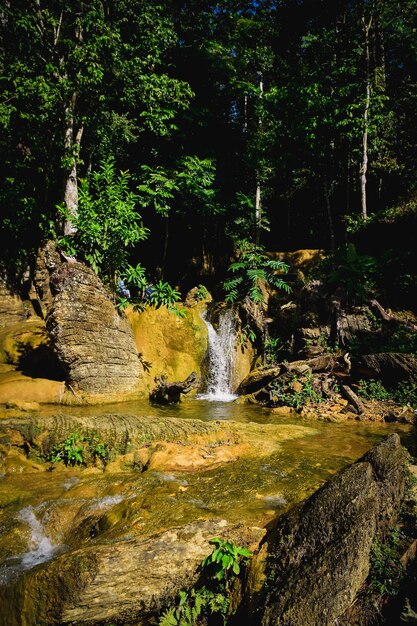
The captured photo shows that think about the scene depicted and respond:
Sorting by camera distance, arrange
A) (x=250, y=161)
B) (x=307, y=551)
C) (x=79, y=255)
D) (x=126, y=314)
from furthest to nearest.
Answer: (x=250, y=161), (x=126, y=314), (x=79, y=255), (x=307, y=551)

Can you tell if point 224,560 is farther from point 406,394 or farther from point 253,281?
→ point 253,281

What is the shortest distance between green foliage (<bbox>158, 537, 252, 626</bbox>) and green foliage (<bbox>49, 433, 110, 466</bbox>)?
2.48 metres

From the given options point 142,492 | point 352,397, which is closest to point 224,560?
point 142,492

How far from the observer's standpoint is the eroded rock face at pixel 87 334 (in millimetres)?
8109

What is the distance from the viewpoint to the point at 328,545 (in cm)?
237

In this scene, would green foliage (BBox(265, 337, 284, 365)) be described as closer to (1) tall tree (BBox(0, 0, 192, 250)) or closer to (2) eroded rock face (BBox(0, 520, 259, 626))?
(1) tall tree (BBox(0, 0, 192, 250))

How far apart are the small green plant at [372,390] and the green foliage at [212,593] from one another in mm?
6559

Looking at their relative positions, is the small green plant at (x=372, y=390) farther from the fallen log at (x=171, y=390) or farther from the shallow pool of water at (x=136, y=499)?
the fallen log at (x=171, y=390)

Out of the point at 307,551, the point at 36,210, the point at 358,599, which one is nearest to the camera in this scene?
the point at 358,599

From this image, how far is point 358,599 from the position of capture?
7.34ft

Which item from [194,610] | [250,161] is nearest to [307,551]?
[194,610]

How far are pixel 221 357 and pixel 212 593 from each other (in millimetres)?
8613

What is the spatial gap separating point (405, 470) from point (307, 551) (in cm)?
164

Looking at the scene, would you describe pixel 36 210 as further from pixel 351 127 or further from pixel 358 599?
pixel 358 599
